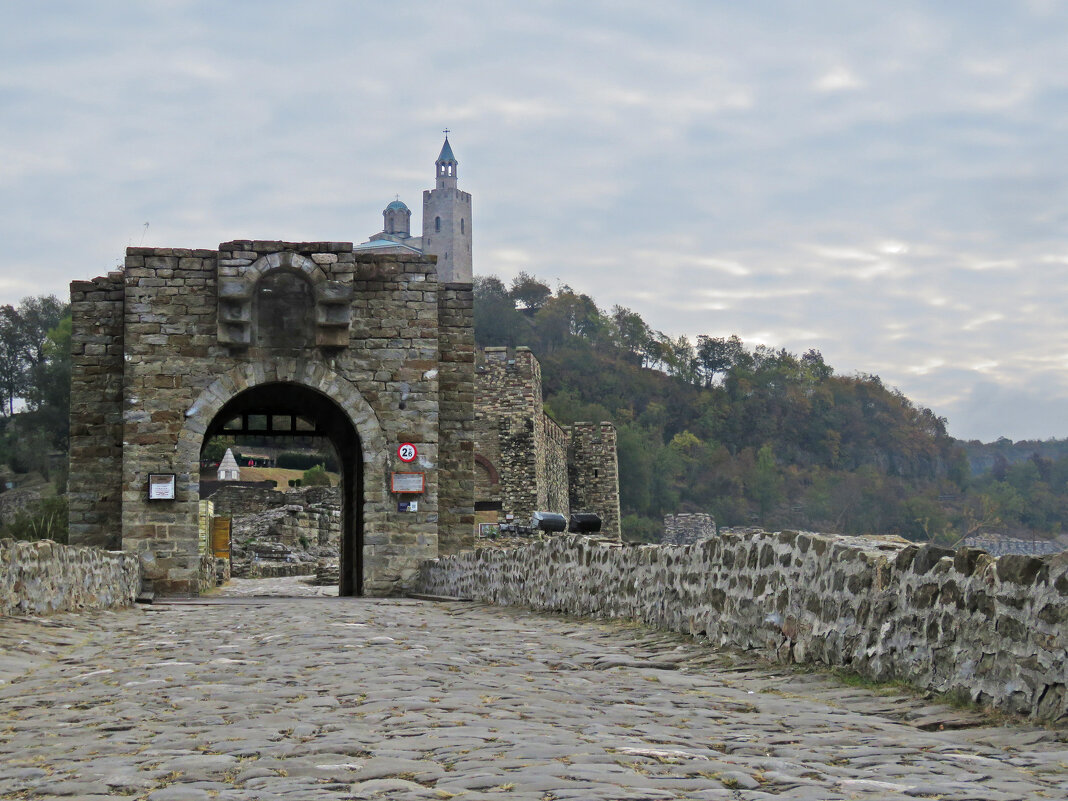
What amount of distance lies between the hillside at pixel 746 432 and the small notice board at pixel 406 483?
48544 millimetres

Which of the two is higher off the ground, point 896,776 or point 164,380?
point 164,380

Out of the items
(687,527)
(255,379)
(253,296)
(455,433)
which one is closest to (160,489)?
(255,379)

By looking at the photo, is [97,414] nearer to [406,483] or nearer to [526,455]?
[406,483]

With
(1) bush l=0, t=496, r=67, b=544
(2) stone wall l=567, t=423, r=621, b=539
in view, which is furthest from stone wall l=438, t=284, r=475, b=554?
(2) stone wall l=567, t=423, r=621, b=539

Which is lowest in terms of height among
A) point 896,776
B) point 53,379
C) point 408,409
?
point 896,776

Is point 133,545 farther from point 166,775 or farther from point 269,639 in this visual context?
point 166,775

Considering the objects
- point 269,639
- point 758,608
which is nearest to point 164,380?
point 269,639

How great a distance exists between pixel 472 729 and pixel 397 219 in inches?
4786

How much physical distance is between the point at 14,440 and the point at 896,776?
2379 inches

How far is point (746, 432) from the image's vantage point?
90812mm

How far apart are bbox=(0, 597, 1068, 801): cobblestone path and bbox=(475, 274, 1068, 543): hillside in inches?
2286

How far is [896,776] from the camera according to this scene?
13.4 feet

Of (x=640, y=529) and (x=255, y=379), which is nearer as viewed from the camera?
(x=255, y=379)

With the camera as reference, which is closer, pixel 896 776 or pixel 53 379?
pixel 896 776
